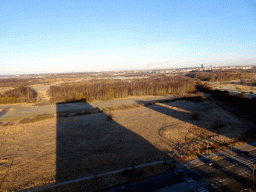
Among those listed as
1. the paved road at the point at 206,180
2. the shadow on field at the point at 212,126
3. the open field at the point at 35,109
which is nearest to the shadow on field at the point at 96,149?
the paved road at the point at 206,180

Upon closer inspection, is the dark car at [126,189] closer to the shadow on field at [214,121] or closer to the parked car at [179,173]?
the parked car at [179,173]

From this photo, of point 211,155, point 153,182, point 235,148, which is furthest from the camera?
point 235,148

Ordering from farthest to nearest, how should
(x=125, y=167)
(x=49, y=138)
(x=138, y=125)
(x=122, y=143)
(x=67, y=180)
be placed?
1. (x=138, y=125)
2. (x=49, y=138)
3. (x=122, y=143)
4. (x=125, y=167)
5. (x=67, y=180)

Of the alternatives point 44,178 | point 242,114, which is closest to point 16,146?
point 44,178

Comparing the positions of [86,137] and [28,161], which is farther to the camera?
[86,137]

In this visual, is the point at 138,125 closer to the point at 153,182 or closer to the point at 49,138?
the point at 49,138

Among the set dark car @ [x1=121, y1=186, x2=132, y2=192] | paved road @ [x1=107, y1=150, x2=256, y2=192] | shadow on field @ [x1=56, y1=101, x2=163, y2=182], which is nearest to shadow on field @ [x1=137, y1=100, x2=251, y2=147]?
shadow on field @ [x1=56, y1=101, x2=163, y2=182]

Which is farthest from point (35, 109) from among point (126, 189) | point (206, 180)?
point (206, 180)
